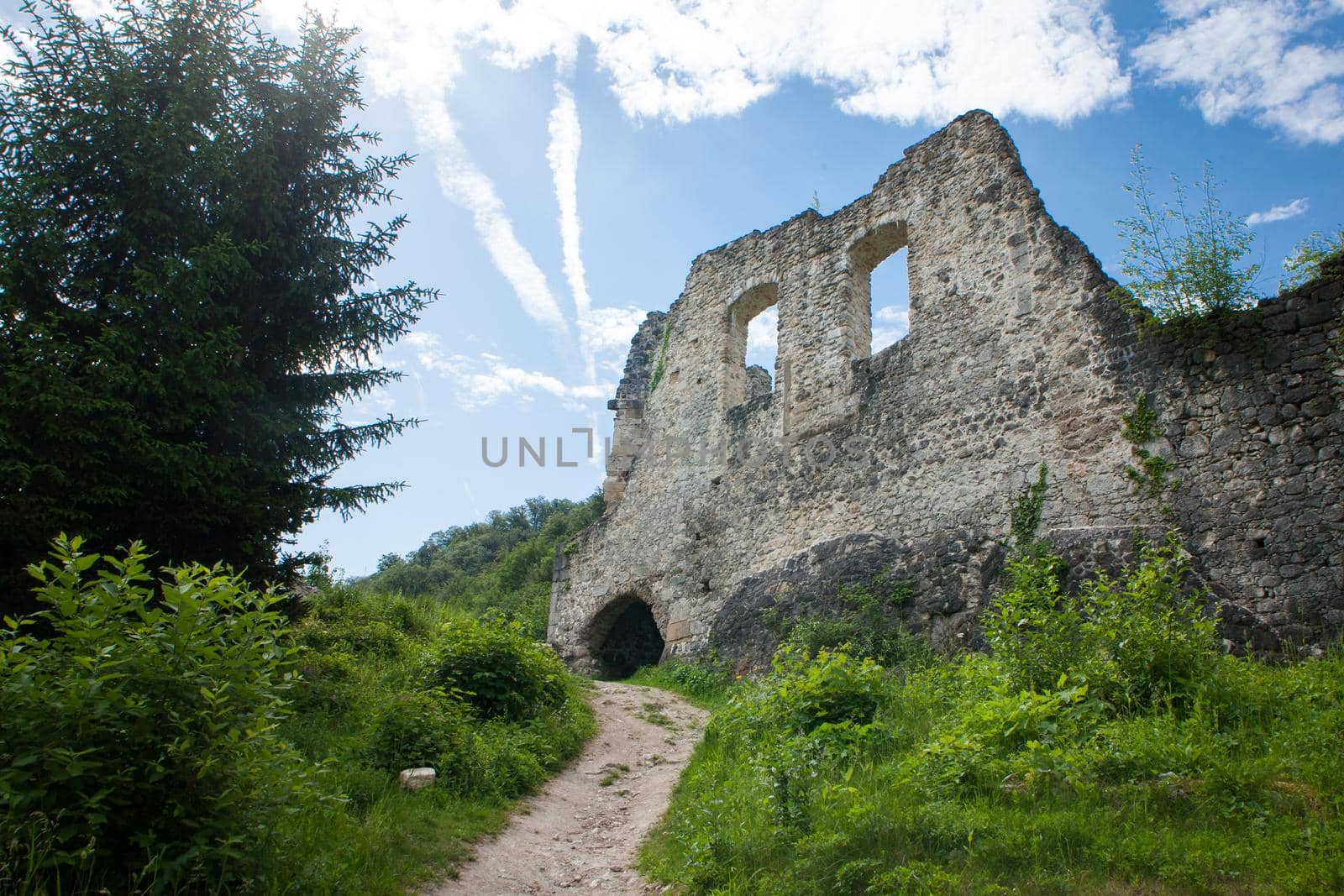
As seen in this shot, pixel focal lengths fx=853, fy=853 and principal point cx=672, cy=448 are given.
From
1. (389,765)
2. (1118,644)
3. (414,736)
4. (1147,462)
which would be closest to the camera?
(1118,644)

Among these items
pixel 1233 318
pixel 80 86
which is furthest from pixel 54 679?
pixel 1233 318

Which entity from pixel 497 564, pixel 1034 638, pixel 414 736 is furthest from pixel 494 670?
pixel 497 564

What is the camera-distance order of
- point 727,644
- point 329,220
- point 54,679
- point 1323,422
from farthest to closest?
point 727,644 < point 329,220 < point 1323,422 < point 54,679

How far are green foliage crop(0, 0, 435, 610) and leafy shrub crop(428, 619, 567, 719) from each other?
179 centimetres

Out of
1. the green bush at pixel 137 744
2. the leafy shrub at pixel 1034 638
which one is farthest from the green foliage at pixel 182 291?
the leafy shrub at pixel 1034 638

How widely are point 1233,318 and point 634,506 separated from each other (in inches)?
409

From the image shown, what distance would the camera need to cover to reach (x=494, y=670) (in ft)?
28.8

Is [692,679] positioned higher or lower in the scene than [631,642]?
lower

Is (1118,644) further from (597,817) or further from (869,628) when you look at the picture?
(869,628)

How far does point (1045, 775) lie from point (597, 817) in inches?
145

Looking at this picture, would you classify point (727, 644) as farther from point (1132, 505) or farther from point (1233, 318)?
point (1233, 318)

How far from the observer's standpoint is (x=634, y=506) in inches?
642


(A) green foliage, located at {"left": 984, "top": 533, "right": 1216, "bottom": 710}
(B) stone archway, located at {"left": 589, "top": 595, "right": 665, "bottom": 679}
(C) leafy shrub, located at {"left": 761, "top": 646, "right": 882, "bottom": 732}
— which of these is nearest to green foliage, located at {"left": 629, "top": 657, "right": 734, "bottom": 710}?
(B) stone archway, located at {"left": 589, "top": 595, "right": 665, "bottom": 679}

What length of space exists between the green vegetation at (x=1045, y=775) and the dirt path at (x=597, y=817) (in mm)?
332
